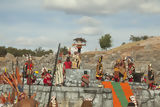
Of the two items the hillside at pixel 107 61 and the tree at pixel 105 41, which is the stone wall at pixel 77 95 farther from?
the tree at pixel 105 41

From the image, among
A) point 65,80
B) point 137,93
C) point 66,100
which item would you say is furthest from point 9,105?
point 137,93

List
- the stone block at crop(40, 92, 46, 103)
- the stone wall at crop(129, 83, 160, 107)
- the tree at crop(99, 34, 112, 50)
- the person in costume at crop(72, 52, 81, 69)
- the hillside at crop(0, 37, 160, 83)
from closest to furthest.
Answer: the stone block at crop(40, 92, 46, 103) < the stone wall at crop(129, 83, 160, 107) < the person in costume at crop(72, 52, 81, 69) < the hillside at crop(0, 37, 160, 83) < the tree at crop(99, 34, 112, 50)

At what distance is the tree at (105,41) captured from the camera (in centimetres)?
6800

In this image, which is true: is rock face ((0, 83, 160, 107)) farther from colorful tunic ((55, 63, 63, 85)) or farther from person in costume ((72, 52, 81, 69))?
person in costume ((72, 52, 81, 69))

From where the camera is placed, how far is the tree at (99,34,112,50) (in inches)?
2677

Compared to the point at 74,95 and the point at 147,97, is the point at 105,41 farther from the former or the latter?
the point at 74,95

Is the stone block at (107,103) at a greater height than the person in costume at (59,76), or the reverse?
the person in costume at (59,76)

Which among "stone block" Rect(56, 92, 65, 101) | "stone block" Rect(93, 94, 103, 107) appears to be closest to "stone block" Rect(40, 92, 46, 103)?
"stone block" Rect(56, 92, 65, 101)

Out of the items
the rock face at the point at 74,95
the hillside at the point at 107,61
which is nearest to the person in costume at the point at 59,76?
the rock face at the point at 74,95

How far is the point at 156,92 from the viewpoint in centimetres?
1520

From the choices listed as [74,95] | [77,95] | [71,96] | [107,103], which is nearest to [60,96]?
[71,96]

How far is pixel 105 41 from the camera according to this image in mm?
68312

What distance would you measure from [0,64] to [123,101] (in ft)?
108

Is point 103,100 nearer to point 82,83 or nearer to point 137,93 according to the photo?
point 82,83
